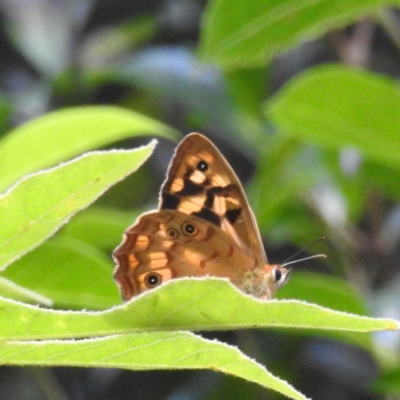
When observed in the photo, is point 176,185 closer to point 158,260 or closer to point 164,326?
point 158,260

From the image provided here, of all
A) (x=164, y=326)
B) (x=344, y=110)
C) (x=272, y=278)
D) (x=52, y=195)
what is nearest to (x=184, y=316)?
(x=164, y=326)

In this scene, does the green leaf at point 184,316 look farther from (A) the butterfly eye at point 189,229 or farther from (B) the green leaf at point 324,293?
(B) the green leaf at point 324,293

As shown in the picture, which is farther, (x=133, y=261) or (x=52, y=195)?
(x=133, y=261)

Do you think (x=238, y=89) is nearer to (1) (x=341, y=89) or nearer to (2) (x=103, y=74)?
(2) (x=103, y=74)

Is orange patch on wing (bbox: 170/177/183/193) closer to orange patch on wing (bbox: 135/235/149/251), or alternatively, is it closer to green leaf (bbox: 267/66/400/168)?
orange patch on wing (bbox: 135/235/149/251)

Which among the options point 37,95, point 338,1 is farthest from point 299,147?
point 37,95

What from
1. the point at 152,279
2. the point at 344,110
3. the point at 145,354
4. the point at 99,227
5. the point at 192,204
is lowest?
the point at 145,354

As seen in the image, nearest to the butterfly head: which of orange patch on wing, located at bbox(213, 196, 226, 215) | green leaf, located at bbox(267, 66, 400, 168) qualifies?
orange patch on wing, located at bbox(213, 196, 226, 215)
